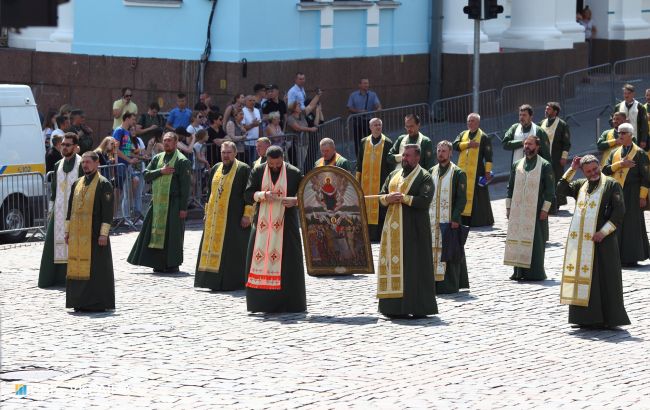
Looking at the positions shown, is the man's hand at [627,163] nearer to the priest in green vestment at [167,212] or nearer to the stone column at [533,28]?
the priest in green vestment at [167,212]

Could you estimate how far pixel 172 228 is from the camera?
15672 mm

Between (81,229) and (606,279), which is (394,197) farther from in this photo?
(81,229)

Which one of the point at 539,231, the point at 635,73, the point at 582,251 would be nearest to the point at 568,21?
the point at 635,73

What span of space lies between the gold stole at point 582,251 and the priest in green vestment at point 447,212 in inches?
75.9

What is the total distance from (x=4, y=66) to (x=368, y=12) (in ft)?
22.5

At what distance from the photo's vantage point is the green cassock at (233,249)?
46.9ft

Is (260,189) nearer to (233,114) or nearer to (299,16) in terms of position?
(233,114)

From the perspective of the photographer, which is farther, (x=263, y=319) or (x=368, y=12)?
(x=368, y=12)

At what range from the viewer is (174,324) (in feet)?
39.8

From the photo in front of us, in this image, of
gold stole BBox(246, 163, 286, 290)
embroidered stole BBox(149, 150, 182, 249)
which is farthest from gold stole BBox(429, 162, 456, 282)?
embroidered stole BBox(149, 150, 182, 249)

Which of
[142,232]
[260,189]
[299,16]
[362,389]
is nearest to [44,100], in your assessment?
[299,16]

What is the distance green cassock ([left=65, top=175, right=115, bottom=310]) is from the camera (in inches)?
505

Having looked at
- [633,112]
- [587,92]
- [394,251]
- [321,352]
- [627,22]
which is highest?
[627,22]

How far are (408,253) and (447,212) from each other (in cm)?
213
